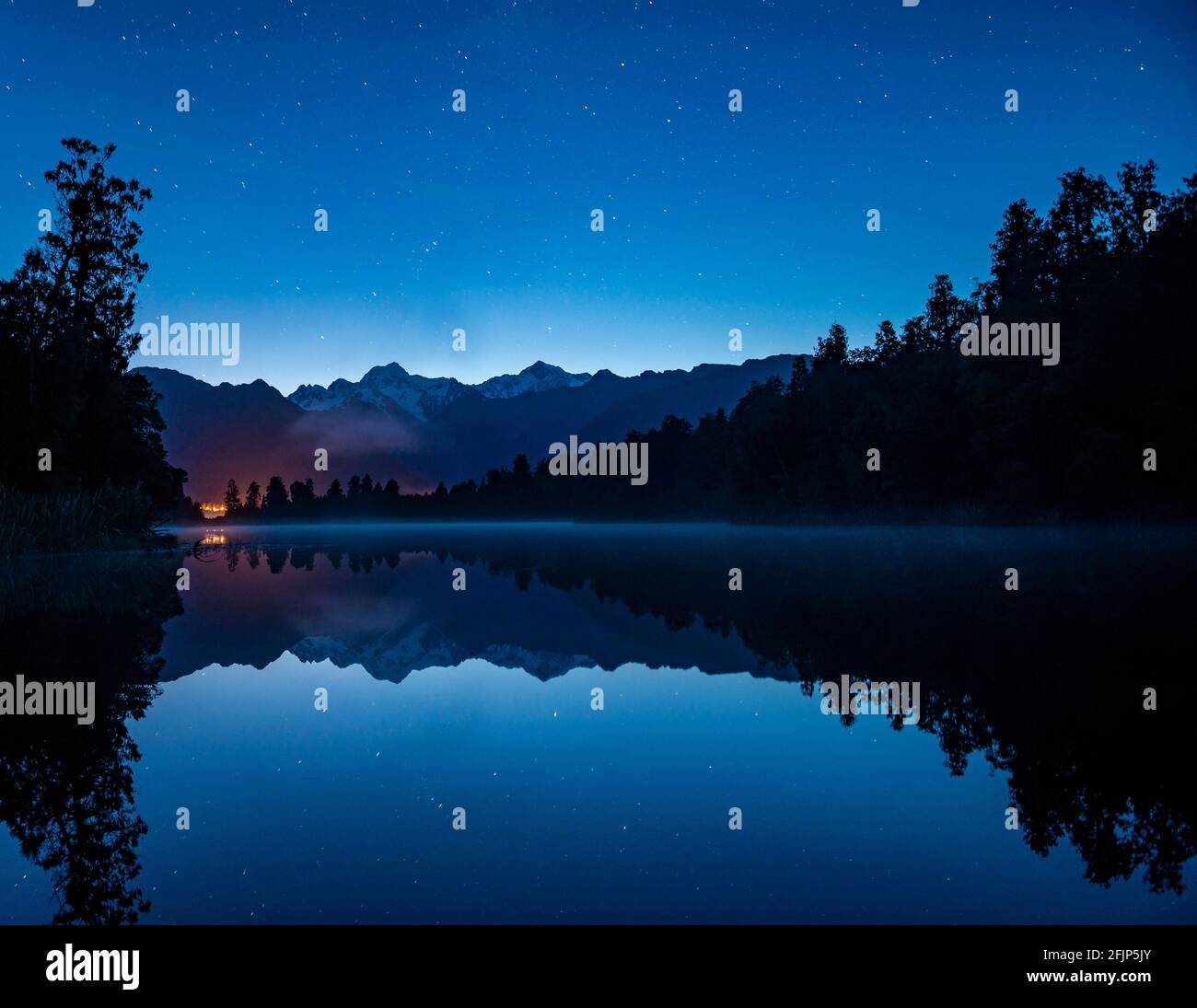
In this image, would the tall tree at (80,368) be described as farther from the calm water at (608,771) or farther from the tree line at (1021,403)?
the tree line at (1021,403)

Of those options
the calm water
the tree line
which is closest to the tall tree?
the calm water

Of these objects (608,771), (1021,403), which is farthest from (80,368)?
(1021,403)

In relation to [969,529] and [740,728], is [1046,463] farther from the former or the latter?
[740,728]

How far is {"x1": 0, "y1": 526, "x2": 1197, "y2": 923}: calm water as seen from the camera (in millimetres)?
4137

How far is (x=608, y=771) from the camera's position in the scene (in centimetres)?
615

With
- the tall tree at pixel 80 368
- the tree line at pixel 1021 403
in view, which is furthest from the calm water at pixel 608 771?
the tree line at pixel 1021 403

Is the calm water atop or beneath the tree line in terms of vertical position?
beneath

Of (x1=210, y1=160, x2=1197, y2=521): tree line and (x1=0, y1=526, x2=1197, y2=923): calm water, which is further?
(x1=210, y1=160, x2=1197, y2=521): tree line

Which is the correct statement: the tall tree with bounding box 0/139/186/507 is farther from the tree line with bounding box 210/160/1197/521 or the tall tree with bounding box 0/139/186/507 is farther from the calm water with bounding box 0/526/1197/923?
the tree line with bounding box 210/160/1197/521

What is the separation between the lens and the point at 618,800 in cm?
546

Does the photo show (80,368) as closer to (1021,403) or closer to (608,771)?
(608,771)

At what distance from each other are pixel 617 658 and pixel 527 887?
7.08 m

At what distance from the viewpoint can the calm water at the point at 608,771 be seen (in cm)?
414
